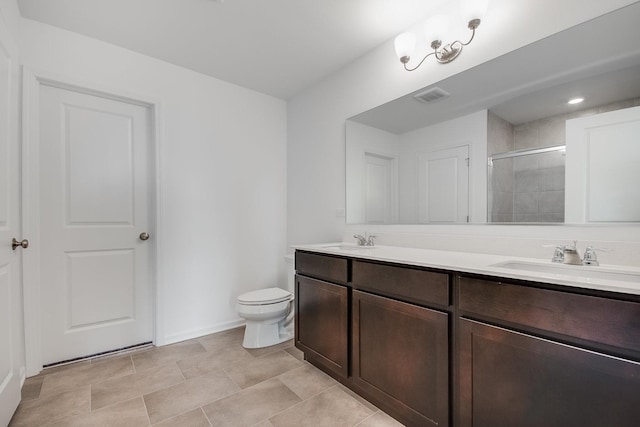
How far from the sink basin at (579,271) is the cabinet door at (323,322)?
893mm

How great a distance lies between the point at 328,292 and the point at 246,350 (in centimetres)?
102

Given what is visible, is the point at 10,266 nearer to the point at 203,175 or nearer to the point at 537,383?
the point at 203,175

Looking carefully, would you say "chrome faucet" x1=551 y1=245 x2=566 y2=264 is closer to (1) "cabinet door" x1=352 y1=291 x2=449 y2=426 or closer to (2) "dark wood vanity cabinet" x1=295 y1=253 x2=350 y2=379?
(1) "cabinet door" x1=352 y1=291 x2=449 y2=426

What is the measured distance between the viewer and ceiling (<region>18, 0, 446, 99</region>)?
1788 mm

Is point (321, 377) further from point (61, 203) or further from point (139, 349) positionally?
point (61, 203)

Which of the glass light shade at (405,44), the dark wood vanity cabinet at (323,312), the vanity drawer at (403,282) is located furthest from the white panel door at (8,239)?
the glass light shade at (405,44)

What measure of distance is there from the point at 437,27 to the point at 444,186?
965 mm

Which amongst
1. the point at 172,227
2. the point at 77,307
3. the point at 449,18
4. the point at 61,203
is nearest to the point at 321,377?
the point at 172,227

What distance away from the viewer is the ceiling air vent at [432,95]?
1838 mm

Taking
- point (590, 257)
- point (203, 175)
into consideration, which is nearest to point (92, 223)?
point (203, 175)

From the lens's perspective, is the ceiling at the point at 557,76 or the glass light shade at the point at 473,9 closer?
the ceiling at the point at 557,76

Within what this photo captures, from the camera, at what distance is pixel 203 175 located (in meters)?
2.66

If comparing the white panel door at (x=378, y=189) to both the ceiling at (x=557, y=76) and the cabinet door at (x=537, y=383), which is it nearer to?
the ceiling at (x=557, y=76)

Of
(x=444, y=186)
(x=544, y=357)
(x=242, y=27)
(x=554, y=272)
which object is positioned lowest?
(x=544, y=357)
